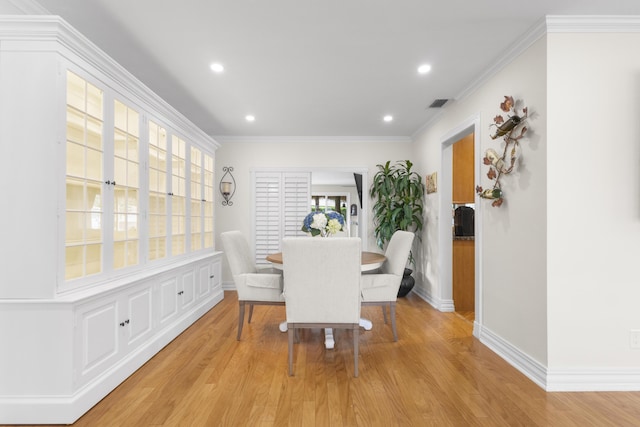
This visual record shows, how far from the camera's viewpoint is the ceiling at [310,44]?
210 centimetres

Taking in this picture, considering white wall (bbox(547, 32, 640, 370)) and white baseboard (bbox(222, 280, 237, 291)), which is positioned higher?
white wall (bbox(547, 32, 640, 370))

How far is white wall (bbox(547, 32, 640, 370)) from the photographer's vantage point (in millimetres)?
2213

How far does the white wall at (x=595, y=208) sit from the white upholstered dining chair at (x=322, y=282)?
1.33m

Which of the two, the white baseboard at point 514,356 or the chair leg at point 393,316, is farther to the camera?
the chair leg at point 393,316

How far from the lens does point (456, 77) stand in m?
3.14

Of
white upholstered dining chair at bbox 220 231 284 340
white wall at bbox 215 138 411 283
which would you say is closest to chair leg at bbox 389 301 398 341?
white upholstered dining chair at bbox 220 231 284 340

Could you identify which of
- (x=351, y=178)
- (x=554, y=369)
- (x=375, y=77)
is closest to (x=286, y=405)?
(x=554, y=369)

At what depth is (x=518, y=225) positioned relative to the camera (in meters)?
2.54

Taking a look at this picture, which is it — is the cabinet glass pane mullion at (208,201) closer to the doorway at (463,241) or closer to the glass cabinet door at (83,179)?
the glass cabinet door at (83,179)

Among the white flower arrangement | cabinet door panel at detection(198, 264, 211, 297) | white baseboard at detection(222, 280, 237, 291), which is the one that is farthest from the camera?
white baseboard at detection(222, 280, 237, 291)

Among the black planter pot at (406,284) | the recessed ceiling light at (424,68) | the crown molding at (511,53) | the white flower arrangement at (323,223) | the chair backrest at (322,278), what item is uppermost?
the recessed ceiling light at (424,68)

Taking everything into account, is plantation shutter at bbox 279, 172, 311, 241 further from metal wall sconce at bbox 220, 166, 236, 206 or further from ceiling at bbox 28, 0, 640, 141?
ceiling at bbox 28, 0, 640, 141

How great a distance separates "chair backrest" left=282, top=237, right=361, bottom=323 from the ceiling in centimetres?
151

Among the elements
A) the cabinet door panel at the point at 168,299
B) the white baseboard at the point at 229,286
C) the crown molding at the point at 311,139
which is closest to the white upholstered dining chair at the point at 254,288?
the cabinet door panel at the point at 168,299
